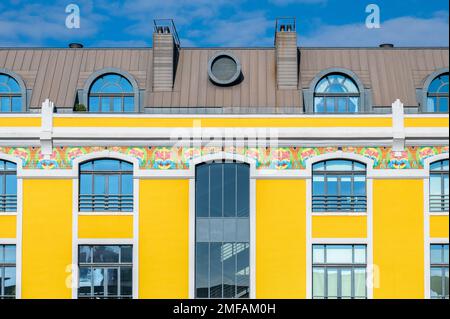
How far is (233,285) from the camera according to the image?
29.7 m

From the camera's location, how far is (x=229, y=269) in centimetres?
2980

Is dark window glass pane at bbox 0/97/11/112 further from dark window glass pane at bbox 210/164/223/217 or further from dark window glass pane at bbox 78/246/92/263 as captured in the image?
dark window glass pane at bbox 210/164/223/217

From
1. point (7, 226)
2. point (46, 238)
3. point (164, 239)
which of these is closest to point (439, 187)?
point (164, 239)

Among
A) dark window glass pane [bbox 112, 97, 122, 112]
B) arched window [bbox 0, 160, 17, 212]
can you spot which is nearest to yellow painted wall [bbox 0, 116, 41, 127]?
arched window [bbox 0, 160, 17, 212]

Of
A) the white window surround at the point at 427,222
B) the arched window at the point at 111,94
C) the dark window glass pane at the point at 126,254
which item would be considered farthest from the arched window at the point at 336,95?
the dark window glass pane at the point at 126,254

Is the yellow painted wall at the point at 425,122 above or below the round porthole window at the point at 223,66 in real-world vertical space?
below

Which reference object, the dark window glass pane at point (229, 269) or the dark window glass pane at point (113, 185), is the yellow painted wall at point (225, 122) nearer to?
the dark window glass pane at point (113, 185)

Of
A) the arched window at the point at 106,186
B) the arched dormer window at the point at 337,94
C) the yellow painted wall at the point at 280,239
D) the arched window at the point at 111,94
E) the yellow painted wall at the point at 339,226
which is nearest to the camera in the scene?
the yellow painted wall at the point at 280,239

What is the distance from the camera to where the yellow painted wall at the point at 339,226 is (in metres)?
29.8

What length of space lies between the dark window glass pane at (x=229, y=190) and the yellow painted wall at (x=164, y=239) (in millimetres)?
1324

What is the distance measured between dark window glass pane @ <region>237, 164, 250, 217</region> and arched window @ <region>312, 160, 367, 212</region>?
2.25 m

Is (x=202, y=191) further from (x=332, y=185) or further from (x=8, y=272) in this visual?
(x=8, y=272)

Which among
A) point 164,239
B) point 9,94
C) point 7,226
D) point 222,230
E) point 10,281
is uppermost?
point 9,94

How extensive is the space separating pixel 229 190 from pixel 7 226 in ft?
24.9
